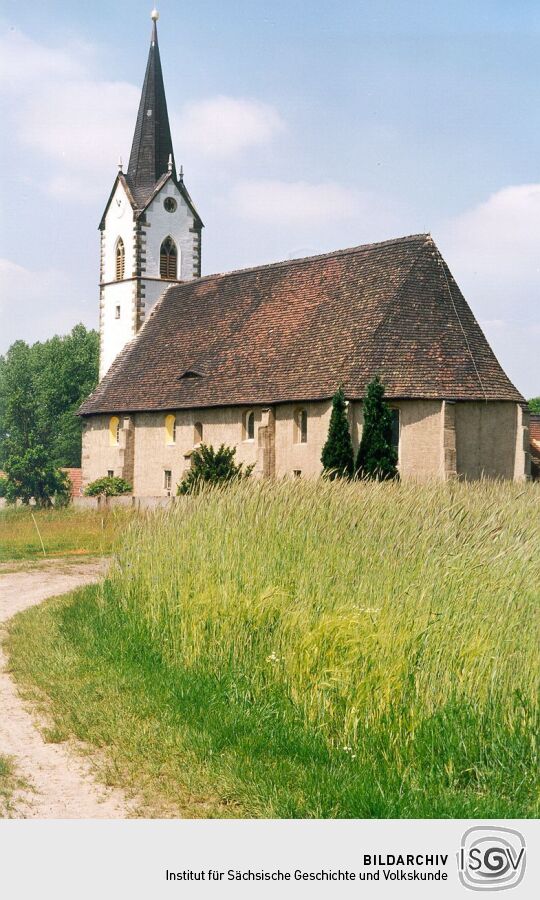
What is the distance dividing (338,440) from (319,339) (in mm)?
5769

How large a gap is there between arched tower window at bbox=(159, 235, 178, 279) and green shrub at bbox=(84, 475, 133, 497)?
39.1 feet

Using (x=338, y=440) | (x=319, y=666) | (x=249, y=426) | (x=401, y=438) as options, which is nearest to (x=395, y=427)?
(x=401, y=438)

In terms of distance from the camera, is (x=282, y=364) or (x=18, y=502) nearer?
(x=282, y=364)

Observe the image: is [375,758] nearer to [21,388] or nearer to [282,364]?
[282,364]

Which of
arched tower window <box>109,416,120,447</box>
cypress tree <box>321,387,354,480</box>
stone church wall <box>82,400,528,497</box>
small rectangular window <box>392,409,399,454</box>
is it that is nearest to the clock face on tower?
arched tower window <box>109,416,120,447</box>

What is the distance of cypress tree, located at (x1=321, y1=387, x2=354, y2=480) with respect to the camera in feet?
99.5

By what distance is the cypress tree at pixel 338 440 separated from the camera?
30.3 m

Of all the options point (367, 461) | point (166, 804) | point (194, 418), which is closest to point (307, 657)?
point (166, 804)

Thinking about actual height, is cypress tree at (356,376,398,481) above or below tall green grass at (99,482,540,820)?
above

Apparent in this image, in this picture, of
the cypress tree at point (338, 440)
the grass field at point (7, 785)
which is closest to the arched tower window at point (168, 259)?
the cypress tree at point (338, 440)

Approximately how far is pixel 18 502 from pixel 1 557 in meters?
39.0

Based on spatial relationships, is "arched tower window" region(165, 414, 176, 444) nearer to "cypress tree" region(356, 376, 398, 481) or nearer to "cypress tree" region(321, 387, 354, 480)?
"cypress tree" region(321, 387, 354, 480)

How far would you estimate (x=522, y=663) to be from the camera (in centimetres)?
749
